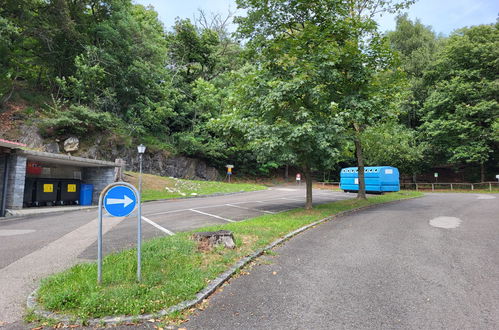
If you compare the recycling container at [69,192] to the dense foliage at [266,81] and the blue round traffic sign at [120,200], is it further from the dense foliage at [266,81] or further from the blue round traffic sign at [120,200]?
the blue round traffic sign at [120,200]

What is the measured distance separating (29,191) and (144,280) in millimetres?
12255

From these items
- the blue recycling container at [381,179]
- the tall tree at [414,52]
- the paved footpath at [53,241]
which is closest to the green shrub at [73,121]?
the paved footpath at [53,241]

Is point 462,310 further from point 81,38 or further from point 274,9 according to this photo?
point 81,38

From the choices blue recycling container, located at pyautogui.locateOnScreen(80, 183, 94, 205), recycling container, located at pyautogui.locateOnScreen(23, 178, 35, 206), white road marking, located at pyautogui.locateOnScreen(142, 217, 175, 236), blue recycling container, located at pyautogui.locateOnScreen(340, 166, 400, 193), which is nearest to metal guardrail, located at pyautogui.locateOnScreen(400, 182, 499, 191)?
blue recycling container, located at pyautogui.locateOnScreen(340, 166, 400, 193)

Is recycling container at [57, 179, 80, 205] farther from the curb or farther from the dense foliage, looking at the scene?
the curb

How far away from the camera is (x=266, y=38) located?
12641mm

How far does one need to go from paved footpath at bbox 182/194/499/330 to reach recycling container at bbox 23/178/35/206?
12.7 m

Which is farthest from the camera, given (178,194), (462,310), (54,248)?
(178,194)

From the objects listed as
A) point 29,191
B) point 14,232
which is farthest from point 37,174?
point 14,232

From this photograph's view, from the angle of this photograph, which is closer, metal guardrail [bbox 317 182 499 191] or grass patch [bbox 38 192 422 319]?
grass patch [bbox 38 192 422 319]

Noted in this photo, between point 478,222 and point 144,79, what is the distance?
2675cm

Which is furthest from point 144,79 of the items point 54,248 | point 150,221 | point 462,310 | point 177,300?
point 462,310

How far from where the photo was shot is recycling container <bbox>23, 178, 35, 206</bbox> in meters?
12.6

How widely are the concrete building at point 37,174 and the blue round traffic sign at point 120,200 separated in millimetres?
8977
